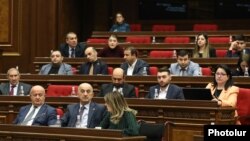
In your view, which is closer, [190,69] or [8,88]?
[190,69]

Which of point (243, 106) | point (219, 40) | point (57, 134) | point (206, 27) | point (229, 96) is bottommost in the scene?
point (57, 134)

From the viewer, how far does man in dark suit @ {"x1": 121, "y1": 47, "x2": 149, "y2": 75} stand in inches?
385

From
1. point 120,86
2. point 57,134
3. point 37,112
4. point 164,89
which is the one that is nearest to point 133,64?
point 120,86

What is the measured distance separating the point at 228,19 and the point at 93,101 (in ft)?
22.4

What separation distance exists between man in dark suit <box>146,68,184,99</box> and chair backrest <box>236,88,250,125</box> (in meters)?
0.68

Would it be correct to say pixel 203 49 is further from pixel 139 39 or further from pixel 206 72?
pixel 139 39

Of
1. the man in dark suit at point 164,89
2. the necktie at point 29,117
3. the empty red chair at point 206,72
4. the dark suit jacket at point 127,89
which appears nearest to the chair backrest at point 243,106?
the man in dark suit at point 164,89

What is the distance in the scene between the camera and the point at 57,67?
34.2 ft

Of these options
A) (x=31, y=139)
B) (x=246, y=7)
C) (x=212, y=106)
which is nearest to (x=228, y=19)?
(x=246, y=7)

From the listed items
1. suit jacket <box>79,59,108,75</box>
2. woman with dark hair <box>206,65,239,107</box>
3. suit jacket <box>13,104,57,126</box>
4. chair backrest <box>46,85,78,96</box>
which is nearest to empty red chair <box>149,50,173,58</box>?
suit jacket <box>79,59,108,75</box>

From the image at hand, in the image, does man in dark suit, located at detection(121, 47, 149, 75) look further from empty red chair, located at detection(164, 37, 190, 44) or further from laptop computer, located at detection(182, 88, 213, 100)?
empty red chair, located at detection(164, 37, 190, 44)

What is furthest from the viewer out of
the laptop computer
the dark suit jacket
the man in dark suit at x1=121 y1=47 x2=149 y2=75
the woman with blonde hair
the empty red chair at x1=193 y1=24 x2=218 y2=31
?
the empty red chair at x1=193 y1=24 x2=218 y2=31

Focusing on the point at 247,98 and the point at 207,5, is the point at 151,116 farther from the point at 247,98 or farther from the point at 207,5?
the point at 207,5

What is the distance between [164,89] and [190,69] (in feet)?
3.95
